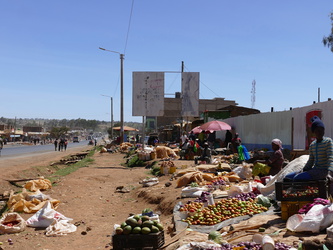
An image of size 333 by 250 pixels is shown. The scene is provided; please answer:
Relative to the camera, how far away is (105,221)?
31.6 ft

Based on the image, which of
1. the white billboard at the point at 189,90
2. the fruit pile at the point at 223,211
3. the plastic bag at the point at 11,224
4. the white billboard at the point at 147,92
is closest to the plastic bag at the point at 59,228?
the plastic bag at the point at 11,224

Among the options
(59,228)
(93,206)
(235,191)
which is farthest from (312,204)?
(93,206)

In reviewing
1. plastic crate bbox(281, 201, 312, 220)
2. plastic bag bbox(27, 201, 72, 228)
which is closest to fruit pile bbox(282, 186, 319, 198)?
plastic crate bbox(281, 201, 312, 220)

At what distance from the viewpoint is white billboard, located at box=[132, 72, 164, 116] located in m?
23.5

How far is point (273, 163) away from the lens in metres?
9.73

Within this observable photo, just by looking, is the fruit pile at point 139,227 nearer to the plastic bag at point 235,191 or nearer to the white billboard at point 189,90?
the plastic bag at point 235,191

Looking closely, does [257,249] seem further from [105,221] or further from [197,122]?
[197,122]

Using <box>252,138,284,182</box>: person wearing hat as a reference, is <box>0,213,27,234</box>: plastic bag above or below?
below

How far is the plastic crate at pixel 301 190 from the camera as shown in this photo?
6115 millimetres

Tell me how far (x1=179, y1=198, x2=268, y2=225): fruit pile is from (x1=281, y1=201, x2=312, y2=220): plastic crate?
82cm

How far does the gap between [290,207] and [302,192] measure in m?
0.29

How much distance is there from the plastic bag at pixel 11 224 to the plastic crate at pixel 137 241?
299cm

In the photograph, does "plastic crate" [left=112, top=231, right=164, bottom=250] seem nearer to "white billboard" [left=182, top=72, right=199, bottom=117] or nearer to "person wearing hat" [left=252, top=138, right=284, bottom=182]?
"person wearing hat" [left=252, top=138, right=284, bottom=182]

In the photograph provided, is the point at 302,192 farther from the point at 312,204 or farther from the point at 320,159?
the point at 320,159
